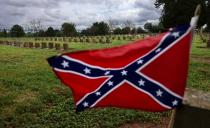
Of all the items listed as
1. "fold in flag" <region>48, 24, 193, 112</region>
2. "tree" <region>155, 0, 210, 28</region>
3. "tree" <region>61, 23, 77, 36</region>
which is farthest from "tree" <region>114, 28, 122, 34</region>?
"fold in flag" <region>48, 24, 193, 112</region>

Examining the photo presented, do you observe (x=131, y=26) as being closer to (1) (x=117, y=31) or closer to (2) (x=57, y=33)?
(1) (x=117, y=31)

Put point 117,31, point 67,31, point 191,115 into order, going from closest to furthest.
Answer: point 191,115
point 67,31
point 117,31

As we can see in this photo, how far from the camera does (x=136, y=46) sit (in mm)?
4457

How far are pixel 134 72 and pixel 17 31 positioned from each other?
100724 millimetres

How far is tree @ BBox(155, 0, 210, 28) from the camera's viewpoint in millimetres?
35188

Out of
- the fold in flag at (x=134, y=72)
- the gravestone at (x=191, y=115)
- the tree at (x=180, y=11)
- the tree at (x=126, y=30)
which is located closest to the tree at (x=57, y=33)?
the tree at (x=126, y=30)

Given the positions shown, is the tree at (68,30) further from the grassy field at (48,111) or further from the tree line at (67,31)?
the grassy field at (48,111)

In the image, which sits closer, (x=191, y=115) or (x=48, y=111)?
(x=191, y=115)

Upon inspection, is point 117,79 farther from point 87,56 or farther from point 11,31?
point 11,31

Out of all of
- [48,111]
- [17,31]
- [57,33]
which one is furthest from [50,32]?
[48,111]

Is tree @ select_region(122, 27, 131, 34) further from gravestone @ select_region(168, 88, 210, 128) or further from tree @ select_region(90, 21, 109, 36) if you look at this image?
gravestone @ select_region(168, 88, 210, 128)

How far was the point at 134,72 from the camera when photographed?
4.45 m

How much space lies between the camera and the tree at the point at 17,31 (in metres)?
102

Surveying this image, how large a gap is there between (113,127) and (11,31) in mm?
97389
